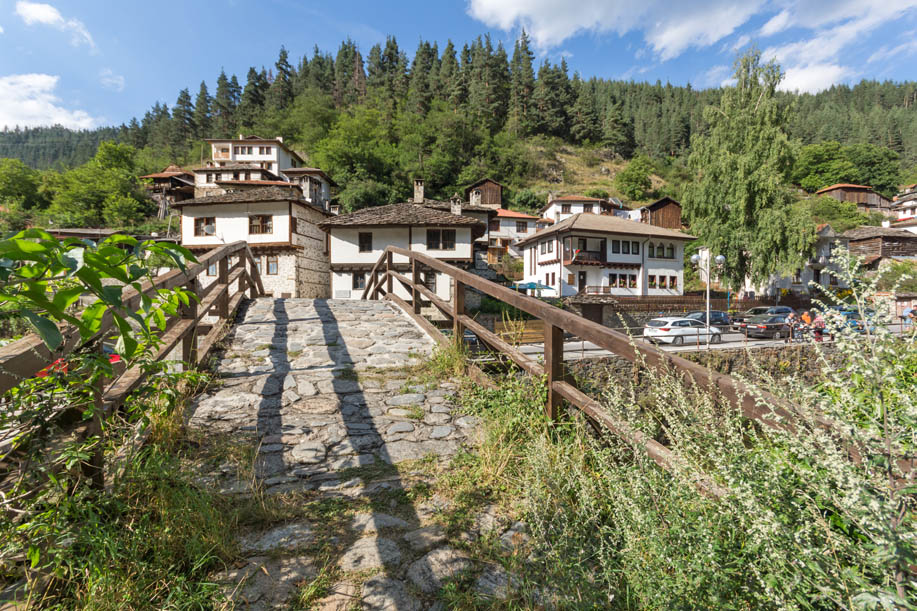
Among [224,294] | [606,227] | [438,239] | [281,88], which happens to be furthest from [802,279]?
[281,88]

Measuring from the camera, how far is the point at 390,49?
95.6 meters

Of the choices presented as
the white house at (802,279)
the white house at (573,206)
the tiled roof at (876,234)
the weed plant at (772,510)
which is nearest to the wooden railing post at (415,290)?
the weed plant at (772,510)

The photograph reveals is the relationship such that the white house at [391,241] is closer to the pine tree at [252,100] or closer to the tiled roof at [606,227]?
the tiled roof at [606,227]

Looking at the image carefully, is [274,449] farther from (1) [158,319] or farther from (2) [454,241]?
(2) [454,241]

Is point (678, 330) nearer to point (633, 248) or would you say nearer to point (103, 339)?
point (633, 248)

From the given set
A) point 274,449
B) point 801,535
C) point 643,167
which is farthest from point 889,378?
point 643,167

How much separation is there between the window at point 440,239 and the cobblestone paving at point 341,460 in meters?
19.6

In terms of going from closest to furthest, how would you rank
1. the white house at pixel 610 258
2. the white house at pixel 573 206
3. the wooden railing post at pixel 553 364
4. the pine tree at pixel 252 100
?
the wooden railing post at pixel 553 364 → the white house at pixel 610 258 → the white house at pixel 573 206 → the pine tree at pixel 252 100

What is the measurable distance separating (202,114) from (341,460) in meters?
101

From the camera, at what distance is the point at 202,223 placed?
2625 cm

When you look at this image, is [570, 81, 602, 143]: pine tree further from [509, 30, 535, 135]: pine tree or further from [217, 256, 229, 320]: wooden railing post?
[217, 256, 229, 320]: wooden railing post

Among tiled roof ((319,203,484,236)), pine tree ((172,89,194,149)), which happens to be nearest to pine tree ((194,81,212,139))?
pine tree ((172,89,194,149))

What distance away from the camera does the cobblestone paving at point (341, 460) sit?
171 cm

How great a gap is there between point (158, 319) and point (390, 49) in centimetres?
11267
